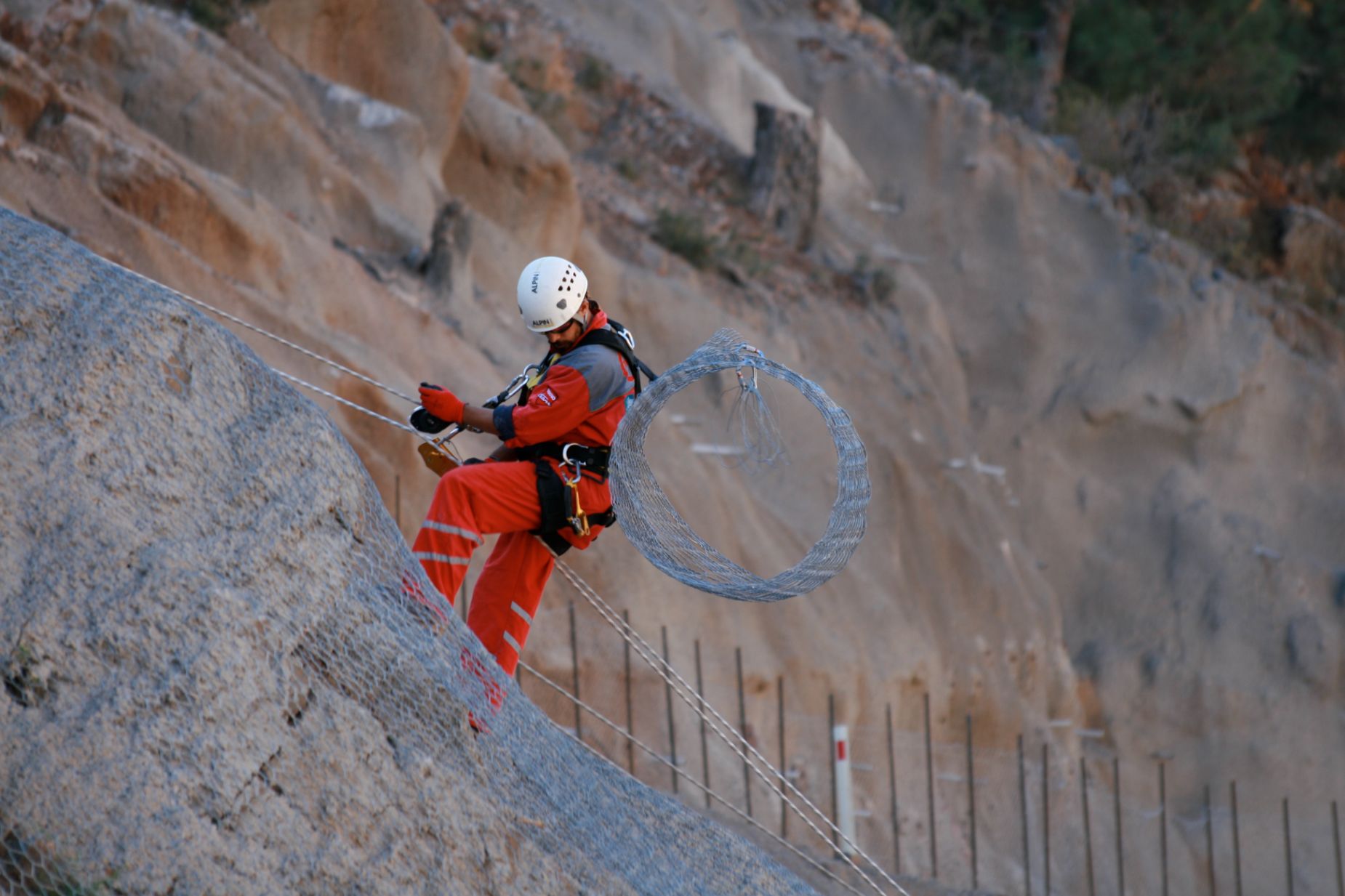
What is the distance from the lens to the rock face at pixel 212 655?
4.25 meters

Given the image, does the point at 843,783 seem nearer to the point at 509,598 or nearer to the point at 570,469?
the point at 509,598

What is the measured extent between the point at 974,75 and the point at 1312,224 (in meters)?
6.50

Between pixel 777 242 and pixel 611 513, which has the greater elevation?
pixel 611 513

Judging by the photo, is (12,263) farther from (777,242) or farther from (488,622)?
(777,242)

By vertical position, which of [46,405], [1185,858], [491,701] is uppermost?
[46,405]

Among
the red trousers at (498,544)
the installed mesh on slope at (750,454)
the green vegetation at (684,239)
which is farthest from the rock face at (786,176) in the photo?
the installed mesh on slope at (750,454)

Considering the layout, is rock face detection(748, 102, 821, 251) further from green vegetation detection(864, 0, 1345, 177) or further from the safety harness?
the safety harness

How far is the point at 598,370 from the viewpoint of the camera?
6164 mm

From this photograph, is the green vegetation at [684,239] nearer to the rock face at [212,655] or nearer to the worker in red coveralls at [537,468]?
the worker in red coveralls at [537,468]

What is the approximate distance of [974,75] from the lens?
26.8m

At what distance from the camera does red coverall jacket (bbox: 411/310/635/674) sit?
5965mm

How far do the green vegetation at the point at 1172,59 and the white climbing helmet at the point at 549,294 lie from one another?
69.6 ft

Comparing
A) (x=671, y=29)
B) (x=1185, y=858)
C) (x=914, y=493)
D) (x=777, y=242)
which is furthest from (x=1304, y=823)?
(x=671, y=29)

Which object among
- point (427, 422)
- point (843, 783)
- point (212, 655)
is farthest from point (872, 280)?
point (212, 655)
